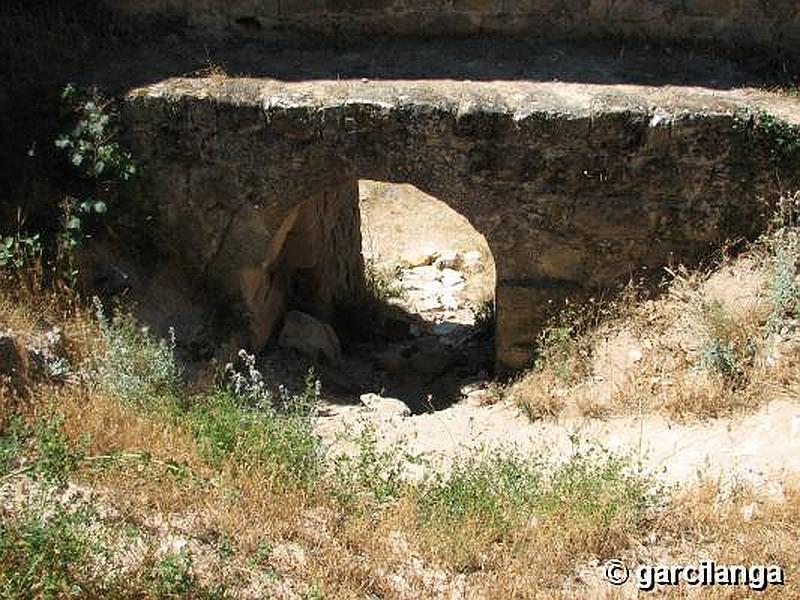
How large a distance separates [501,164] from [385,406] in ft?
6.48

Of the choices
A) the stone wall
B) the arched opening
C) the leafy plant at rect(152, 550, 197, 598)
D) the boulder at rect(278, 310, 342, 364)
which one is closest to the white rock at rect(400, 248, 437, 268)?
the arched opening

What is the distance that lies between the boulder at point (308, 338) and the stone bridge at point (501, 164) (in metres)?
0.94

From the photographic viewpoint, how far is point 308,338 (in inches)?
319

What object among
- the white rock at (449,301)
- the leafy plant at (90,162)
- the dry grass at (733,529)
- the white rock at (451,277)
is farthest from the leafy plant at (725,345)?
the white rock at (451,277)

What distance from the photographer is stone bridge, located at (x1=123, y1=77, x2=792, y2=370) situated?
21.5ft

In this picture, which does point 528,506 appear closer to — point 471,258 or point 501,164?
point 501,164

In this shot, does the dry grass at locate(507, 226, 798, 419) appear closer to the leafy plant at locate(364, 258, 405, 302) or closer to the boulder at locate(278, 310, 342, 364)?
the boulder at locate(278, 310, 342, 364)

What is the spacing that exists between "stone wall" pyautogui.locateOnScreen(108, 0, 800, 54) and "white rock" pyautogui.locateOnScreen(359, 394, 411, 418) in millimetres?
3032

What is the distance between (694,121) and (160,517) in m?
4.36

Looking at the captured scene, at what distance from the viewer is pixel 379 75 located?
711cm

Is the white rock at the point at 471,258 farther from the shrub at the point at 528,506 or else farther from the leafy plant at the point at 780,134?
the shrub at the point at 528,506

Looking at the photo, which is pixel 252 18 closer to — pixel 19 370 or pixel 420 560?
pixel 19 370

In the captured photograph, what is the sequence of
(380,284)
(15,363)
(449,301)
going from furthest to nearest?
(449,301) < (380,284) < (15,363)

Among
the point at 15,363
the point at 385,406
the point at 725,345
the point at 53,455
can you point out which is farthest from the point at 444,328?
the point at 53,455
